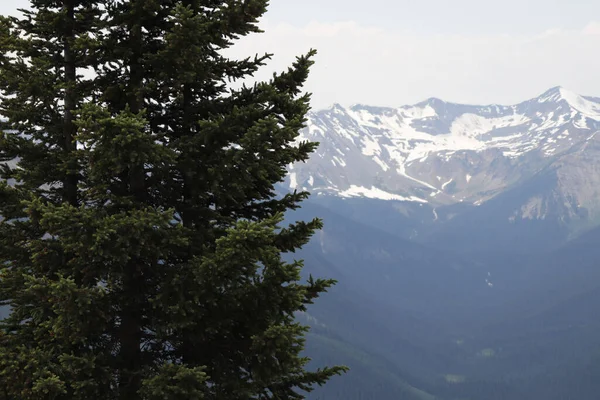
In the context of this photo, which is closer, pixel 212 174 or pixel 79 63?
pixel 212 174

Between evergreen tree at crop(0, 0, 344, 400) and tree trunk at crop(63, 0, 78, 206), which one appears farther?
tree trunk at crop(63, 0, 78, 206)

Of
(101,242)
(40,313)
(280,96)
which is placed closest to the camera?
(101,242)

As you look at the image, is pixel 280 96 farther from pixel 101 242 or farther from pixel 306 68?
pixel 101 242

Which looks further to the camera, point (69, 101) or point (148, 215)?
point (69, 101)

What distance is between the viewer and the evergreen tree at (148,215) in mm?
12828

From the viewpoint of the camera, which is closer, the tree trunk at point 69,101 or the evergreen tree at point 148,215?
the evergreen tree at point 148,215

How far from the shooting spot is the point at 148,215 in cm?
1304

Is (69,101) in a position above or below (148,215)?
above

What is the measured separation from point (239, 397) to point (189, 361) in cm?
167

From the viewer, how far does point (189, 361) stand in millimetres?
15180

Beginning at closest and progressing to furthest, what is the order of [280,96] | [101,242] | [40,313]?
[101,242], [40,313], [280,96]

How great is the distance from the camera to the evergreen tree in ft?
42.1

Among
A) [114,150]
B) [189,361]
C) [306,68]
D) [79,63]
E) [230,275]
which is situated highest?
[306,68]

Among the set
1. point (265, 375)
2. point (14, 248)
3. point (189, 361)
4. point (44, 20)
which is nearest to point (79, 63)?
point (44, 20)
